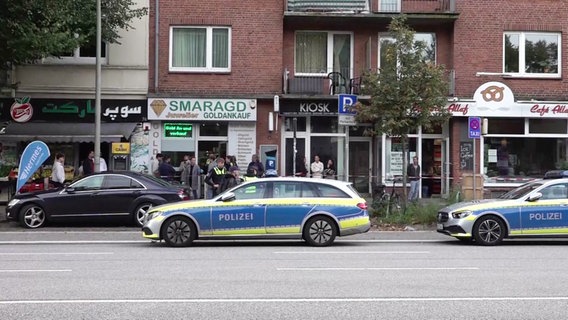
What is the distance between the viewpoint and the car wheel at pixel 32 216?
1752 centimetres

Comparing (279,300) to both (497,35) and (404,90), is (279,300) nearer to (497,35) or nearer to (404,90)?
(404,90)

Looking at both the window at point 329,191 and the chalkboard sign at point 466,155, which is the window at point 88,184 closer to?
the window at point 329,191

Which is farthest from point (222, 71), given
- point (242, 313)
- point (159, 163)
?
point (242, 313)

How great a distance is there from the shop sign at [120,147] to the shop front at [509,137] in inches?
435

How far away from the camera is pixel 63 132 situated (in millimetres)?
22609

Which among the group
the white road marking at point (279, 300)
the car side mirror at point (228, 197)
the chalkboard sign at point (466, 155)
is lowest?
the white road marking at point (279, 300)

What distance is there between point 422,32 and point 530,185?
10999 millimetres

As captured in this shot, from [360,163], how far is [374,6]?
566 cm

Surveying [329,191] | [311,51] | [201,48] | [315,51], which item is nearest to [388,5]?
[315,51]

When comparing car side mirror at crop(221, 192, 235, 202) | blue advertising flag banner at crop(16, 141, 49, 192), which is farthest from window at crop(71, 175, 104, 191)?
car side mirror at crop(221, 192, 235, 202)

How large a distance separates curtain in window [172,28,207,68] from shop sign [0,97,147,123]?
2010mm

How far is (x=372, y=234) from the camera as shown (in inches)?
685

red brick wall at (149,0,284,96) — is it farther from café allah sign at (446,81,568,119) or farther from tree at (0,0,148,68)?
café allah sign at (446,81,568,119)

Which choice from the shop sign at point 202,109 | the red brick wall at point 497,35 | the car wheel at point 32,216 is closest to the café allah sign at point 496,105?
the red brick wall at point 497,35
